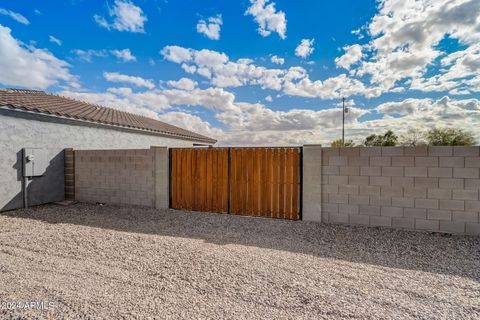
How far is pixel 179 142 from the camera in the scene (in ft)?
50.3

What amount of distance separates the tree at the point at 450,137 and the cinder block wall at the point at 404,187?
9595 mm

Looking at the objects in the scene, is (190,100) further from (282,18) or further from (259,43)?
(282,18)

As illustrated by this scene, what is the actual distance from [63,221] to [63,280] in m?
3.81

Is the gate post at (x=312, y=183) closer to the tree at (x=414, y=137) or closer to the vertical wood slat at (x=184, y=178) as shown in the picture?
the vertical wood slat at (x=184, y=178)

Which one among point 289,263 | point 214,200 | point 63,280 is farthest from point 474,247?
point 63,280

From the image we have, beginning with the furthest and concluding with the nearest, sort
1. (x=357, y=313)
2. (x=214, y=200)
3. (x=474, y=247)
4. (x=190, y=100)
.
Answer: (x=190, y=100) → (x=214, y=200) → (x=474, y=247) → (x=357, y=313)

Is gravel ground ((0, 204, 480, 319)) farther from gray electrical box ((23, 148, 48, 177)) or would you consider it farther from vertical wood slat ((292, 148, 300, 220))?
gray electrical box ((23, 148, 48, 177))

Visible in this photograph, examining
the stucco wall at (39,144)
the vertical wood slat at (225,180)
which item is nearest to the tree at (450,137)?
the vertical wood slat at (225,180)

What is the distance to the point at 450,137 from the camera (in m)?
12.1

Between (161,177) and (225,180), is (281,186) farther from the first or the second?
(161,177)

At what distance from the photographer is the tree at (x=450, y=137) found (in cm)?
1151

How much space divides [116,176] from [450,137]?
53.3 ft

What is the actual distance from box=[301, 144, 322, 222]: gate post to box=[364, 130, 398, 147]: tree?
13.5 meters

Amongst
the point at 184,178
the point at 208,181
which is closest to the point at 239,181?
the point at 208,181
